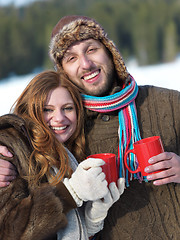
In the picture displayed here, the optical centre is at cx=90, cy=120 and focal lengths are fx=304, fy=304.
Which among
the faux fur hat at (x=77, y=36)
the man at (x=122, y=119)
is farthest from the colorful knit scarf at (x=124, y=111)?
the faux fur hat at (x=77, y=36)

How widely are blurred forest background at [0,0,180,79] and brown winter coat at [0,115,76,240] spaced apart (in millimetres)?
20755

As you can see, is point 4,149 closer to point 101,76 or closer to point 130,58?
point 101,76

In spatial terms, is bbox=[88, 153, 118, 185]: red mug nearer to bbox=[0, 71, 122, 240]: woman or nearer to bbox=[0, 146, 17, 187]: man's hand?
bbox=[0, 71, 122, 240]: woman

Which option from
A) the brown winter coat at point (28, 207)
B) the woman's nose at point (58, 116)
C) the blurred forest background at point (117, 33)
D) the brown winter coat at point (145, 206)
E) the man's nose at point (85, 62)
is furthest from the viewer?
the blurred forest background at point (117, 33)

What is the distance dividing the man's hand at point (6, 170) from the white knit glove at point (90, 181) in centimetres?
33

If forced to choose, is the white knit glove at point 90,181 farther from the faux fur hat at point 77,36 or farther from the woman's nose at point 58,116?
the faux fur hat at point 77,36

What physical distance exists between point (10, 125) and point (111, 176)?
0.62 metres

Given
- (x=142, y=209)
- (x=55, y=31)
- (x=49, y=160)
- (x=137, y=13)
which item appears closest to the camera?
(x=49, y=160)

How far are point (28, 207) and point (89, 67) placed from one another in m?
0.98

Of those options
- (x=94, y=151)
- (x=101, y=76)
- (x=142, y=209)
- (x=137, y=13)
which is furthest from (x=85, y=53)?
(x=137, y=13)

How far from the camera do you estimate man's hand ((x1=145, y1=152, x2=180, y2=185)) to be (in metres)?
1.63

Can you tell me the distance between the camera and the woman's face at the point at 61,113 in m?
1.82

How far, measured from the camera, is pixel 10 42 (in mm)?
24781

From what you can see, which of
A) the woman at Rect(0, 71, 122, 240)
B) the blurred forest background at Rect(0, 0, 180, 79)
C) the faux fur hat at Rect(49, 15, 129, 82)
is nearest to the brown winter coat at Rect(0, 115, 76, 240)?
the woman at Rect(0, 71, 122, 240)
